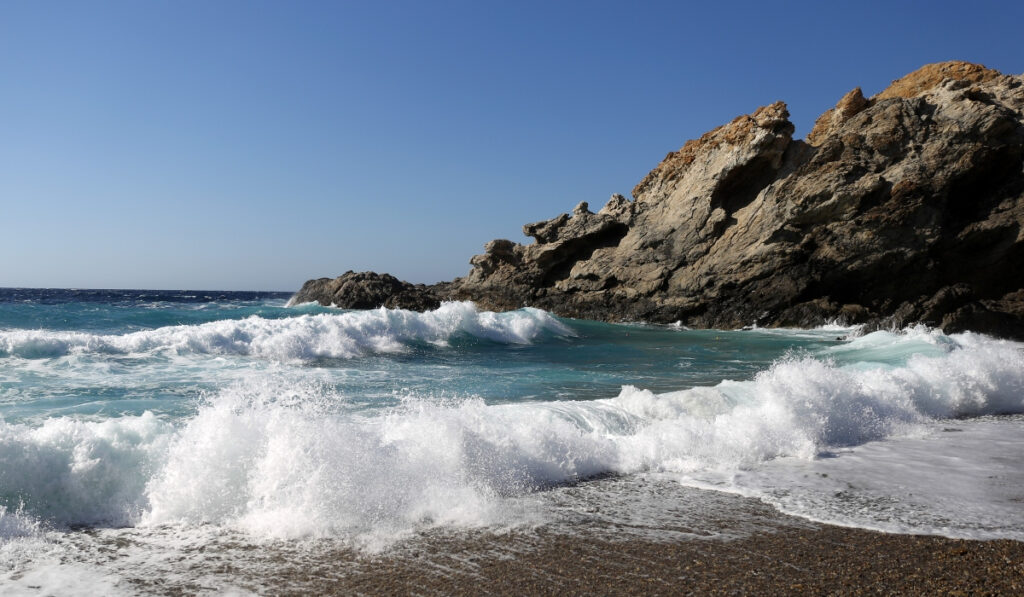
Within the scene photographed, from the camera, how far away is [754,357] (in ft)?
47.1

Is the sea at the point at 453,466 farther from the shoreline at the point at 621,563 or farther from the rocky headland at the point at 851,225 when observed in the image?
the rocky headland at the point at 851,225

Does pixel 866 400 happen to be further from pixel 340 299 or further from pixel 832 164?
pixel 340 299

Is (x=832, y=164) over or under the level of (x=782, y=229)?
over

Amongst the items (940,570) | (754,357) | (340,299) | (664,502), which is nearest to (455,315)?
(754,357)

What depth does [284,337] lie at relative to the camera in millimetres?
13641

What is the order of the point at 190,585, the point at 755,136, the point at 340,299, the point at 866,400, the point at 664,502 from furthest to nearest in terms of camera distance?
1. the point at 340,299
2. the point at 755,136
3. the point at 866,400
4. the point at 664,502
5. the point at 190,585

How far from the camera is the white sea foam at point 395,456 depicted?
4.10 metres

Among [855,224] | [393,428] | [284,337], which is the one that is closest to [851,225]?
[855,224]

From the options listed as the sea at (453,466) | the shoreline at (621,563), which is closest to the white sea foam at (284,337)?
the sea at (453,466)

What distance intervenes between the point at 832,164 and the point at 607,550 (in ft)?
78.7

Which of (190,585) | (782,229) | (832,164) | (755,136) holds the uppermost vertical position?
(755,136)

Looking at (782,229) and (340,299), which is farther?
(340,299)

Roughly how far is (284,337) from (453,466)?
32.9ft

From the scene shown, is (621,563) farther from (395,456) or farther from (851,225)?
(851,225)
